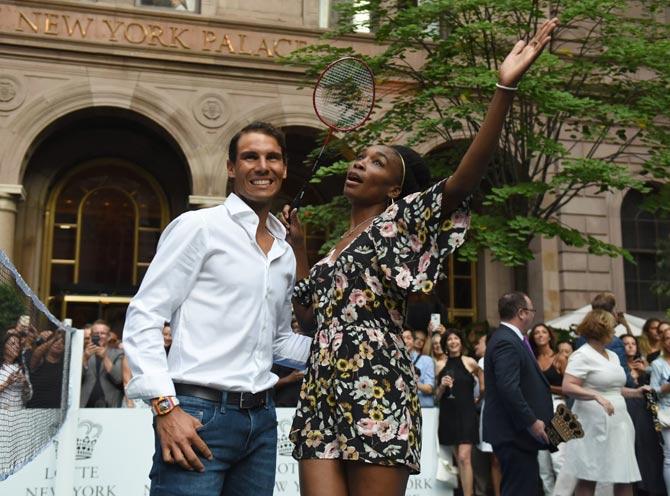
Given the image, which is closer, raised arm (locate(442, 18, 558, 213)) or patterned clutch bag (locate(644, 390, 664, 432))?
raised arm (locate(442, 18, 558, 213))

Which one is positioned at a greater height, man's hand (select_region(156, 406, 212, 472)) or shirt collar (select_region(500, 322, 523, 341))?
shirt collar (select_region(500, 322, 523, 341))

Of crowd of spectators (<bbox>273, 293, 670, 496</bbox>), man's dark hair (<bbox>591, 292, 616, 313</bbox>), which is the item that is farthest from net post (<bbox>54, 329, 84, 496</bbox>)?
man's dark hair (<bbox>591, 292, 616, 313</bbox>)

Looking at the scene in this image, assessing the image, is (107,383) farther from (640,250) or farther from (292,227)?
(640,250)

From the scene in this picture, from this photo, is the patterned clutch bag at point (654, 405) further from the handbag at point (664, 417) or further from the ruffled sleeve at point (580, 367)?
the ruffled sleeve at point (580, 367)

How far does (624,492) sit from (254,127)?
6.82 meters

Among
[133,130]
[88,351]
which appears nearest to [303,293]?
[88,351]

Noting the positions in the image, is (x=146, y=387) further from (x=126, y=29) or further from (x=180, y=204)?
(x=180, y=204)

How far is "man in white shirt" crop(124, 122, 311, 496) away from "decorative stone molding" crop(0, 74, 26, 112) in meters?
16.2

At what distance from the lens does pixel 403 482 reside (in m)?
3.35

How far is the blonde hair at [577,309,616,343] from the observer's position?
8.24 metres

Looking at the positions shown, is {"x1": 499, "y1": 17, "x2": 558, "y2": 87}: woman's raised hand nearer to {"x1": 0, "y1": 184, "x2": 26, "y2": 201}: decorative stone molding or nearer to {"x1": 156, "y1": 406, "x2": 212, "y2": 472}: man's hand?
{"x1": 156, "y1": 406, "x2": 212, "y2": 472}: man's hand

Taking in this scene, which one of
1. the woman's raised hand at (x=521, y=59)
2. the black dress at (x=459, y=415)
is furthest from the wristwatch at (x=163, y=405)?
the black dress at (x=459, y=415)

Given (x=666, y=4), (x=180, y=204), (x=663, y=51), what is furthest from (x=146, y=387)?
(x=180, y=204)

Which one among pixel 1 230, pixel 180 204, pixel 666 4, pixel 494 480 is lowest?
pixel 494 480
